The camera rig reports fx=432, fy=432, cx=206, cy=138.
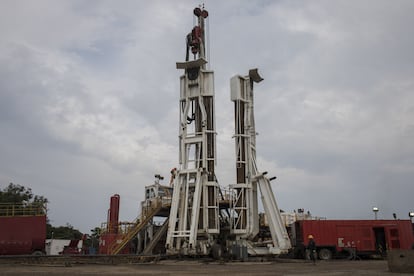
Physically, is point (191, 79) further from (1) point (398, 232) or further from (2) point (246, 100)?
(1) point (398, 232)

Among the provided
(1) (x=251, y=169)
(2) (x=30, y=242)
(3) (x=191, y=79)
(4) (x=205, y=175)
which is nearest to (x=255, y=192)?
(1) (x=251, y=169)

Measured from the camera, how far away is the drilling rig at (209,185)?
27.8 metres

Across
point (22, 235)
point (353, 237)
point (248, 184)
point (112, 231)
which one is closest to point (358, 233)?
point (353, 237)

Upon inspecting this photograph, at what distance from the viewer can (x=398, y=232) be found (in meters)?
27.3

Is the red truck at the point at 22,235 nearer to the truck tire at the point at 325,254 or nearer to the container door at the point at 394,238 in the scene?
the truck tire at the point at 325,254

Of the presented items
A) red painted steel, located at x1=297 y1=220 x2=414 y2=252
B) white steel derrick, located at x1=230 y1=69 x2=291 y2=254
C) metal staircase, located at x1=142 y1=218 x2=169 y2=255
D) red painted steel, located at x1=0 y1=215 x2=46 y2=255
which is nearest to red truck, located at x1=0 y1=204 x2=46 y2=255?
red painted steel, located at x1=0 y1=215 x2=46 y2=255

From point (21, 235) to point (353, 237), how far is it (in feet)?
67.1

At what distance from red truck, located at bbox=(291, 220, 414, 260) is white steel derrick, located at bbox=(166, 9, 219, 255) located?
244 inches

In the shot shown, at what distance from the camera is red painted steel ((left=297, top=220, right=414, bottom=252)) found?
27.3 metres

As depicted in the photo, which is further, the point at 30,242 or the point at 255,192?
the point at 255,192

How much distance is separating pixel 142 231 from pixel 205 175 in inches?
353

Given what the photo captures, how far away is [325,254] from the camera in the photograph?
27391 mm

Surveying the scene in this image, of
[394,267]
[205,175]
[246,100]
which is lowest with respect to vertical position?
[394,267]

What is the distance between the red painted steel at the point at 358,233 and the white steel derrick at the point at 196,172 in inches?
253
